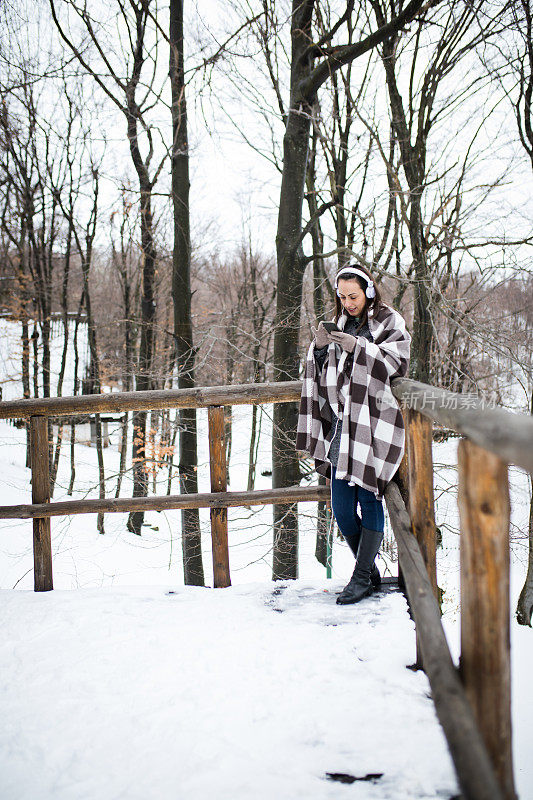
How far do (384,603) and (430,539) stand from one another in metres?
0.75

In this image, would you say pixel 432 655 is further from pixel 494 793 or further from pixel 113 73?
pixel 113 73

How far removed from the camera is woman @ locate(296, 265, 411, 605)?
2.35 metres

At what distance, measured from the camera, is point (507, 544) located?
1.04 meters

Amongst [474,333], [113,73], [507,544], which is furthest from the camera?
[113,73]

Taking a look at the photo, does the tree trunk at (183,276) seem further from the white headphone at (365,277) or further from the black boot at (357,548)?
the white headphone at (365,277)

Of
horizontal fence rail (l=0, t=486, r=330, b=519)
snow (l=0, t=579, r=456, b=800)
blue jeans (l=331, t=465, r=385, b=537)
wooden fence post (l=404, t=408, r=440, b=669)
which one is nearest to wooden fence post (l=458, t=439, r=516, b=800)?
snow (l=0, t=579, r=456, b=800)

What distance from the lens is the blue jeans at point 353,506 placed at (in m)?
2.48

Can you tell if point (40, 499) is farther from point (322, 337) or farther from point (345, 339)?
point (345, 339)

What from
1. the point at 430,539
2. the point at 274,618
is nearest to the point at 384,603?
the point at 274,618

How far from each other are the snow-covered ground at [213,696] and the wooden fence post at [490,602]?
0.51 metres

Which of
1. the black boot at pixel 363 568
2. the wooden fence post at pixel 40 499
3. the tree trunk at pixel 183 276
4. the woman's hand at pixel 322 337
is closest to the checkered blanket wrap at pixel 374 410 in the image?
the woman's hand at pixel 322 337

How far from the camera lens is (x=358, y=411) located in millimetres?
2369

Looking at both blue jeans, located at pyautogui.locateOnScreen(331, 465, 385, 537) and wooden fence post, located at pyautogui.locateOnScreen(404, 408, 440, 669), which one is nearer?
wooden fence post, located at pyautogui.locateOnScreen(404, 408, 440, 669)

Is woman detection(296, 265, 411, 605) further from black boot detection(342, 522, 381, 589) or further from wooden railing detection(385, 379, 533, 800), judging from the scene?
wooden railing detection(385, 379, 533, 800)
